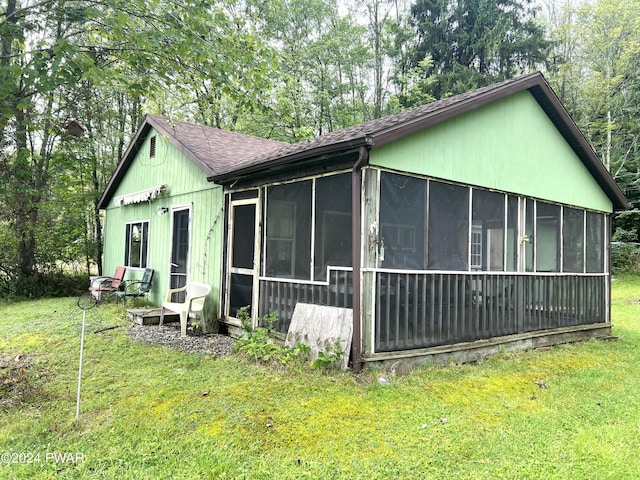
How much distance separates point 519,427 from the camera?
363 cm

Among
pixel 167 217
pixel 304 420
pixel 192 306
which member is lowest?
pixel 304 420

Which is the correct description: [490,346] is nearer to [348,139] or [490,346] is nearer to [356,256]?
[356,256]

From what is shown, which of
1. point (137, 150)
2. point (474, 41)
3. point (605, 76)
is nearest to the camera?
point (137, 150)

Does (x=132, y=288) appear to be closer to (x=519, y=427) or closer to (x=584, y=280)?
(x=519, y=427)

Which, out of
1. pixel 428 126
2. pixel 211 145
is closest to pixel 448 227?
pixel 428 126

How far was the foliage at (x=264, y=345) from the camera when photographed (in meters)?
5.07

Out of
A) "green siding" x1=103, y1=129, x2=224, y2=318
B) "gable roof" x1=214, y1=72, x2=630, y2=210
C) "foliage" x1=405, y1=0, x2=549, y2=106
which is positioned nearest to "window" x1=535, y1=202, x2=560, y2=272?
"gable roof" x1=214, y1=72, x2=630, y2=210

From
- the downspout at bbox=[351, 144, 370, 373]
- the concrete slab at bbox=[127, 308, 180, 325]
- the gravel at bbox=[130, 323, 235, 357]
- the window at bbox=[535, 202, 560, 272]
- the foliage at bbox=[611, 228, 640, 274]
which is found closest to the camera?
the downspout at bbox=[351, 144, 370, 373]

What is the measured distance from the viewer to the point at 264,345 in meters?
5.46

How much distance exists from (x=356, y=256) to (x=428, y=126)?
194 cm

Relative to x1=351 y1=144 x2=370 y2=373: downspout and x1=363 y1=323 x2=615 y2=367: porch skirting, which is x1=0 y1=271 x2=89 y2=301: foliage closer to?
x1=351 y1=144 x2=370 y2=373: downspout

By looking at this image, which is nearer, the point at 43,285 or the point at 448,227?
the point at 448,227

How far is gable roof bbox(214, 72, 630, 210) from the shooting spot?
4789 mm

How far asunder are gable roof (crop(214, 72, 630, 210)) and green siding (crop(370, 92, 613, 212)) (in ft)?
0.44
